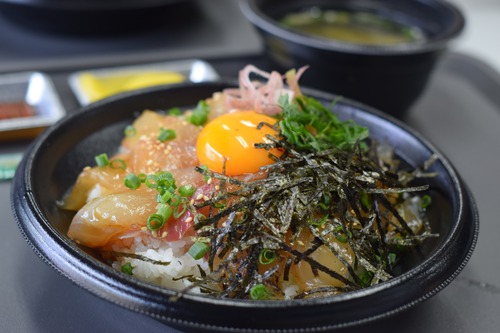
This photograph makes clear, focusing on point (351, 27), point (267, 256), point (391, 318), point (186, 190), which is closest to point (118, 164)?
point (186, 190)

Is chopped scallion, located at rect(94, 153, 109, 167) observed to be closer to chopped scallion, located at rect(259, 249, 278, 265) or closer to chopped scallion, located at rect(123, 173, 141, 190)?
chopped scallion, located at rect(123, 173, 141, 190)

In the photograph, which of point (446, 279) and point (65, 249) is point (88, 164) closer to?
point (65, 249)

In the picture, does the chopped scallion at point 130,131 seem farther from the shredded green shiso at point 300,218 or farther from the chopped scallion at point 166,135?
the shredded green shiso at point 300,218

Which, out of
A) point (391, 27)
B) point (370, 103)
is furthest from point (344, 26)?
point (370, 103)

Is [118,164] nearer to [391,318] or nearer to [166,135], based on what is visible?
[166,135]

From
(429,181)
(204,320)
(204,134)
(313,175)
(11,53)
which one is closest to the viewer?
(204,320)

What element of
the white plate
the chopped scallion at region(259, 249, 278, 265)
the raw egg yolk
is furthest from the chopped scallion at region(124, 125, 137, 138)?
the white plate
